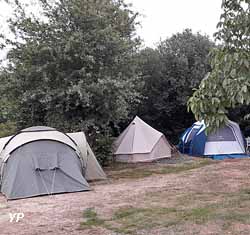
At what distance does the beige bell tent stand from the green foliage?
5.53 feet

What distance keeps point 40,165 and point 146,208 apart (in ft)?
8.53

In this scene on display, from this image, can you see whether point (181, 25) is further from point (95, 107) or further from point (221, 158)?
point (95, 107)

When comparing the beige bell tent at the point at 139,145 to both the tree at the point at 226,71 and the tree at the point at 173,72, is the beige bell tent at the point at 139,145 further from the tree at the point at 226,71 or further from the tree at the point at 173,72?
the tree at the point at 226,71

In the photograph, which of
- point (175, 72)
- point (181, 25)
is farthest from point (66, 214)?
point (181, 25)

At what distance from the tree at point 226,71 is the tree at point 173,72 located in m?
11.7

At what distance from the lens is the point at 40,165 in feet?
26.1

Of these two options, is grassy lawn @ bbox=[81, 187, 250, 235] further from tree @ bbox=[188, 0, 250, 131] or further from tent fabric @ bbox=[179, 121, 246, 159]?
tent fabric @ bbox=[179, 121, 246, 159]

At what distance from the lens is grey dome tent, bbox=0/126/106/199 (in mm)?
7699

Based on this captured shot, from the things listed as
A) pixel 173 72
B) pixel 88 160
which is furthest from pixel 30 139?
pixel 173 72

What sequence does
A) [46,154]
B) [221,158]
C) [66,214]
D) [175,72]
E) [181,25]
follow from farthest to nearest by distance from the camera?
[181,25] < [175,72] < [221,158] < [46,154] < [66,214]

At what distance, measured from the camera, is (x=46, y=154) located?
8.19 metres

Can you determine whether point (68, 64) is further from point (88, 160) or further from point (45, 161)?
point (45, 161)

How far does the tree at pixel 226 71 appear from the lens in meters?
3.48

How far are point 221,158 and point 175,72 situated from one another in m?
4.07
